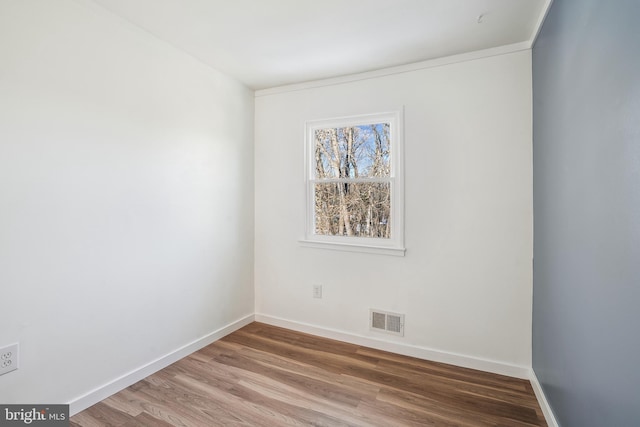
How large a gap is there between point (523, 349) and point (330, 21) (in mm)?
2689

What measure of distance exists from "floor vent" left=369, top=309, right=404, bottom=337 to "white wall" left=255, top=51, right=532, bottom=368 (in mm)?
59

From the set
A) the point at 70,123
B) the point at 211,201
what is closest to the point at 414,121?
the point at 211,201

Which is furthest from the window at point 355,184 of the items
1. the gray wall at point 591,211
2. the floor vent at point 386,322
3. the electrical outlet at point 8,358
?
the electrical outlet at point 8,358

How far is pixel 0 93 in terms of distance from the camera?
4.96ft

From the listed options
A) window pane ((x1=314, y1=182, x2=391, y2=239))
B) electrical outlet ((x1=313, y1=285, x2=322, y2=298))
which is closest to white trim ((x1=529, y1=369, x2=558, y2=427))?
window pane ((x1=314, y1=182, x2=391, y2=239))

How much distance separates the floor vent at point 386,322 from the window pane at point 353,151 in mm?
1233

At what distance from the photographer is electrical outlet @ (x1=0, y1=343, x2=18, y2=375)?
1.54m

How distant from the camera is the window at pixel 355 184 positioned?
272cm

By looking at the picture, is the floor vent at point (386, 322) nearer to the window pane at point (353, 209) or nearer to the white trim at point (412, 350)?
the white trim at point (412, 350)

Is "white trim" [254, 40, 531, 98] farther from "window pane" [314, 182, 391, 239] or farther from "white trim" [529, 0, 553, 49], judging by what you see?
"window pane" [314, 182, 391, 239]

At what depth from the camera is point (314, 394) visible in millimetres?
2076

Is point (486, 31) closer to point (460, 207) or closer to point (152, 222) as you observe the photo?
point (460, 207)

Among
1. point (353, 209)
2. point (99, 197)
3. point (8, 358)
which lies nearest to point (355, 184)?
point (353, 209)

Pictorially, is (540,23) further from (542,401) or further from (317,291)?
(317,291)
